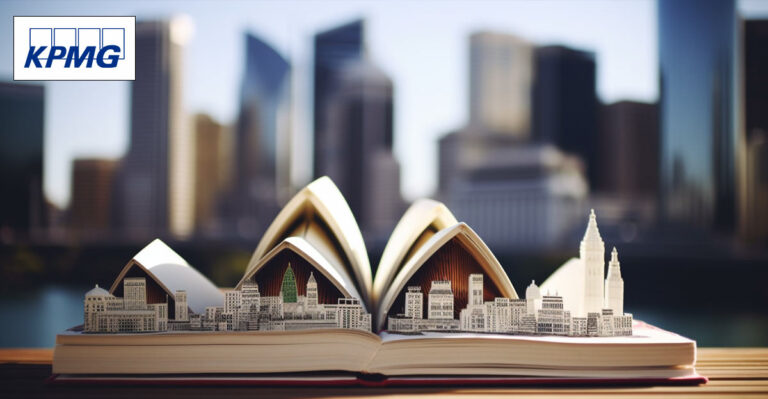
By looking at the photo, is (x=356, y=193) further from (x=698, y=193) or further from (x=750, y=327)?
(x=750, y=327)

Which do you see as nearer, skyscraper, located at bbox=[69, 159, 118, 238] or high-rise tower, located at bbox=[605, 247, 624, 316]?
high-rise tower, located at bbox=[605, 247, 624, 316]

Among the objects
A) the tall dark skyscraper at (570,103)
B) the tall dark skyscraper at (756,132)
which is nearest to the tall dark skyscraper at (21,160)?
the tall dark skyscraper at (756,132)

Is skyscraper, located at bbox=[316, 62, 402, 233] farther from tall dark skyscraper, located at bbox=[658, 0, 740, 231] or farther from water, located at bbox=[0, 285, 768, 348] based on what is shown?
water, located at bbox=[0, 285, 768, 348]

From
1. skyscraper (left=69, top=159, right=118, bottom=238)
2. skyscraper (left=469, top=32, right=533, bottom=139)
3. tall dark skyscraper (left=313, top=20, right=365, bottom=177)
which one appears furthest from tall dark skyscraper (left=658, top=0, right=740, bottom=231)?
skyscraper (left=69, top=159, right=118, bottom=238)

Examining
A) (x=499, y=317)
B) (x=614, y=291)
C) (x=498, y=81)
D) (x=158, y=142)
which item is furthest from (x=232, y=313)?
(x=498, y=81)

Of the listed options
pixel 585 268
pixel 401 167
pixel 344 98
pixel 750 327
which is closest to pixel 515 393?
pixel 585 268

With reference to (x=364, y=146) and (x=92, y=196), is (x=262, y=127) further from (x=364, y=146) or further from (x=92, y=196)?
(x=92, y=196)
